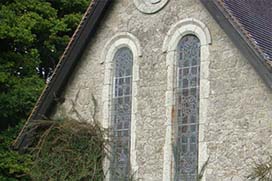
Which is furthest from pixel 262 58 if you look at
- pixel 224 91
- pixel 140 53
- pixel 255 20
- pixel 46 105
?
pixel 46 105

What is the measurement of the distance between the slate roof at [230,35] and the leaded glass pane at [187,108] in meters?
1.01

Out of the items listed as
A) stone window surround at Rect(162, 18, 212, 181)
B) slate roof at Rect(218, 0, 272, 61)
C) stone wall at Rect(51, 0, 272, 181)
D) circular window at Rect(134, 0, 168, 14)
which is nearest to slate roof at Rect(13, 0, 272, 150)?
slate roof at Rect(218, 0, 272, 61)

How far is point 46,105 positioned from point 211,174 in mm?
5027

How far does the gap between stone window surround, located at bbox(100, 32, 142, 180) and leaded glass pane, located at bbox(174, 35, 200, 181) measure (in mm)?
Answer: 1089

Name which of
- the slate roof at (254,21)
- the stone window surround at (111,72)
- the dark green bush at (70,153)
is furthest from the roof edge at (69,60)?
the slate roof at (254,21)

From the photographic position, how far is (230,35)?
13.9 m

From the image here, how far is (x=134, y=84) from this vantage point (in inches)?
614

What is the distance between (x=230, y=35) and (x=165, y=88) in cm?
194

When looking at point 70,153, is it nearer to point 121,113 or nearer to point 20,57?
point 121,113

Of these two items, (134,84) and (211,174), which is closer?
(211,174)

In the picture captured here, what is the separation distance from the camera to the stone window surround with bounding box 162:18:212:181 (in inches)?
558

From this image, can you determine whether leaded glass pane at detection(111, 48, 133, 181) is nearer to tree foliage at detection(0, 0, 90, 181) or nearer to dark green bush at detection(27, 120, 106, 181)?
dark green bush at detection(27, 120, 106, 181)

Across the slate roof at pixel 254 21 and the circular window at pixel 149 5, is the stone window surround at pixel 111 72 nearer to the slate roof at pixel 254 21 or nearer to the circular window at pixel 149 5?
the circular window at pixel 149 5

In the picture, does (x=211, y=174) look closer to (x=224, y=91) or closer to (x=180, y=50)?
(x=224, y=91)
